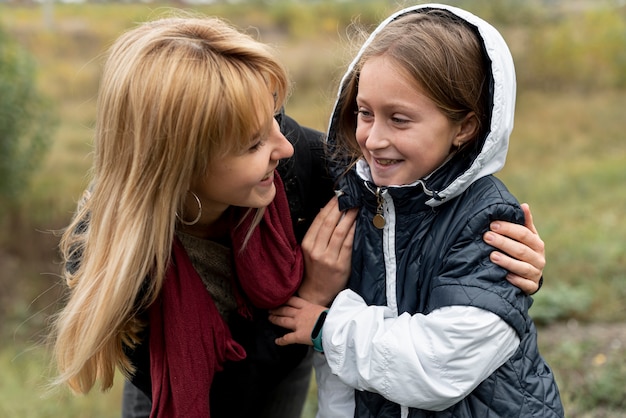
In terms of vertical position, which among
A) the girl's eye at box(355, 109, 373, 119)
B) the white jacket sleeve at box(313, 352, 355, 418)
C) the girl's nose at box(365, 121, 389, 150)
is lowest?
the white jacket sleeve at box(313, 352, 355, 418)

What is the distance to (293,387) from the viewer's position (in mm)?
2668

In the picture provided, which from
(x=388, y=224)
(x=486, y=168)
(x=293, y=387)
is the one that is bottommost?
(x=293, y=387)

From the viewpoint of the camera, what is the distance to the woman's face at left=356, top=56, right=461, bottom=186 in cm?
186

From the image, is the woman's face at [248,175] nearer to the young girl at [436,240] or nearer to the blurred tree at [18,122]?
the young girl at [436,240]

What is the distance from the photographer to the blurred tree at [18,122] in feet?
22.4

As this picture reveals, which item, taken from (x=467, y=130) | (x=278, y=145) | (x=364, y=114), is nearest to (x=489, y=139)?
(x=467, y=130)

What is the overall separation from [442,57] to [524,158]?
8.48m

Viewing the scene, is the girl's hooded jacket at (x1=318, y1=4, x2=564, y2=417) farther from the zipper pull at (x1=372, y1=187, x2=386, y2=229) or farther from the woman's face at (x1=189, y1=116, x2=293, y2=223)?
the woman's face at (x1=189, y1=116, x2=293, y2=223)

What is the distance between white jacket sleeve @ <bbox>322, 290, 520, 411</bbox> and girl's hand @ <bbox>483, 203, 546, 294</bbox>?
137 mm

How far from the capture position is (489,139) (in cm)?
186

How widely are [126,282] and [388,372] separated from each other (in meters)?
0.72

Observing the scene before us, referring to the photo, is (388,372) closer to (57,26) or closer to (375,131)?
(375,131)

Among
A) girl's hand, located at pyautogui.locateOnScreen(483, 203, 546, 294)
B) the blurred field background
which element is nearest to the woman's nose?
the blurred field background

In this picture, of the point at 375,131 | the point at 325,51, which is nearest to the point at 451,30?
the point at 375,131
